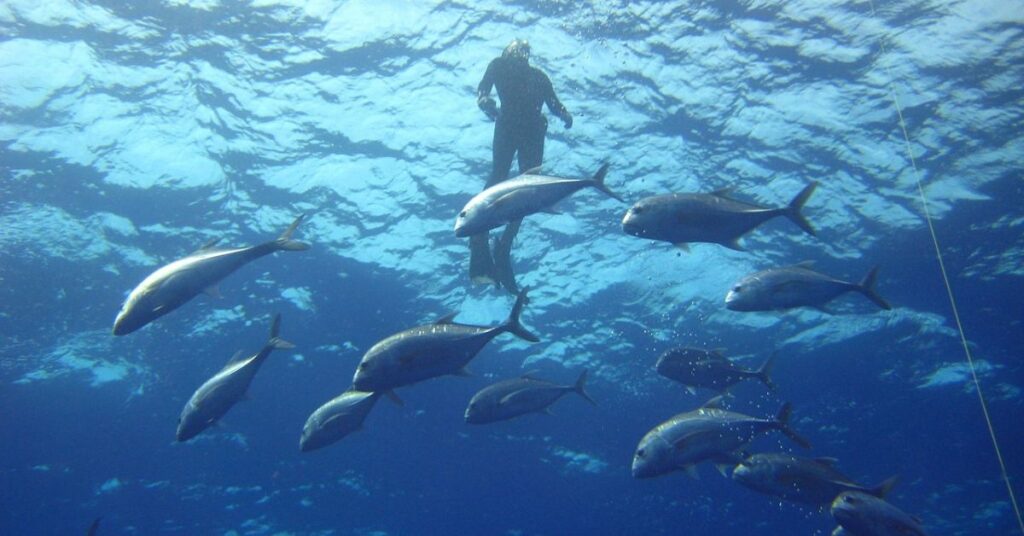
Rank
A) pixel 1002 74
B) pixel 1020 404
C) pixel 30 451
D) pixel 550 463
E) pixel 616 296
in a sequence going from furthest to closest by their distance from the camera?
1. pixel 550 463
2. pixel 30 451
3. pixel 1020 404
4. pixel 616 296
5. pixel 1002 74

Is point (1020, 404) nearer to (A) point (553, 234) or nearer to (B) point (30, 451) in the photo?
(A) point (553, 234)

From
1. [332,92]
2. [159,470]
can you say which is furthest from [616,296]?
[159,470]

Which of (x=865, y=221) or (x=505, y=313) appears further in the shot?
(x=505, y=313)

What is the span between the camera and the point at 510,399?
285 inches

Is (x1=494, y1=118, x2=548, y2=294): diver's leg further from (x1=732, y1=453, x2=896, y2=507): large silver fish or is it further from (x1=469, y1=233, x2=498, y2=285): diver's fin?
(x1=732, y1=453, x2=896, y2=507): large silver fish

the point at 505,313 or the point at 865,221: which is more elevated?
the point at 865,221

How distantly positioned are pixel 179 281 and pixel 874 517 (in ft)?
24.6

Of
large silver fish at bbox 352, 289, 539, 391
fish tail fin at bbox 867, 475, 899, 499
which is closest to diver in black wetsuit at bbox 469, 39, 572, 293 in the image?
large silver fish at bbox 352, 289, 539, 391

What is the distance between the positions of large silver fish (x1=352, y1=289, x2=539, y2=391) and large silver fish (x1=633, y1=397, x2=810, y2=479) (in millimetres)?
2051

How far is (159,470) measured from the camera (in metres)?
22.3

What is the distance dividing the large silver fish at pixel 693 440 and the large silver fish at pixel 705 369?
4.15 feet

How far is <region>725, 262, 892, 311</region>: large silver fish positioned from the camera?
19.1 feet

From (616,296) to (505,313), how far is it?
3.25 meters

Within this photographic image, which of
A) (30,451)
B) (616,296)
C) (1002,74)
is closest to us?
(1002,74)
